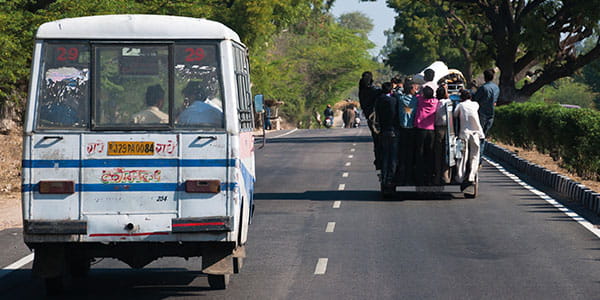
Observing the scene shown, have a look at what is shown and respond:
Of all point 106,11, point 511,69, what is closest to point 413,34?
point 511,69

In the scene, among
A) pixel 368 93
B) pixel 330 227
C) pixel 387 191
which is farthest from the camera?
pixel 368 93

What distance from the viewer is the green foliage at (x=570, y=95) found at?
103088 millimetres

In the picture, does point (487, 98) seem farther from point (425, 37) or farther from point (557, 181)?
point (425, 37)

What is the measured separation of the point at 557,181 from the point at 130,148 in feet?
41.9

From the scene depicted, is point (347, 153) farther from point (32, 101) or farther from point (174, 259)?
point (32, 101)

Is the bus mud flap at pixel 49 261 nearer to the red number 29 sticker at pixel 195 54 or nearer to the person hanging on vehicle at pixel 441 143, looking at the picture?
the red number 29 sticker at pixel 195 54

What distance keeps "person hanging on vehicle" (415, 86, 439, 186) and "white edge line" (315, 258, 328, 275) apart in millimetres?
6156

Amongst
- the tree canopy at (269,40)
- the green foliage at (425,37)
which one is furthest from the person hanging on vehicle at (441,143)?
the green foliage at (425,37)

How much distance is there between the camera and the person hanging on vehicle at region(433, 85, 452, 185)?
17.7 metres

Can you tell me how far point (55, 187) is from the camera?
9102mm

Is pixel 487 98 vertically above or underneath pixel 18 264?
above

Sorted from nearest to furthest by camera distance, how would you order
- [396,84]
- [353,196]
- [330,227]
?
[330,227], [353,196], [396,84]

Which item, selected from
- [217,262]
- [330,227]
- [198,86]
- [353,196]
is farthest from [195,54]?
[353,196]

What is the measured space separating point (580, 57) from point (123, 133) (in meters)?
34.0
